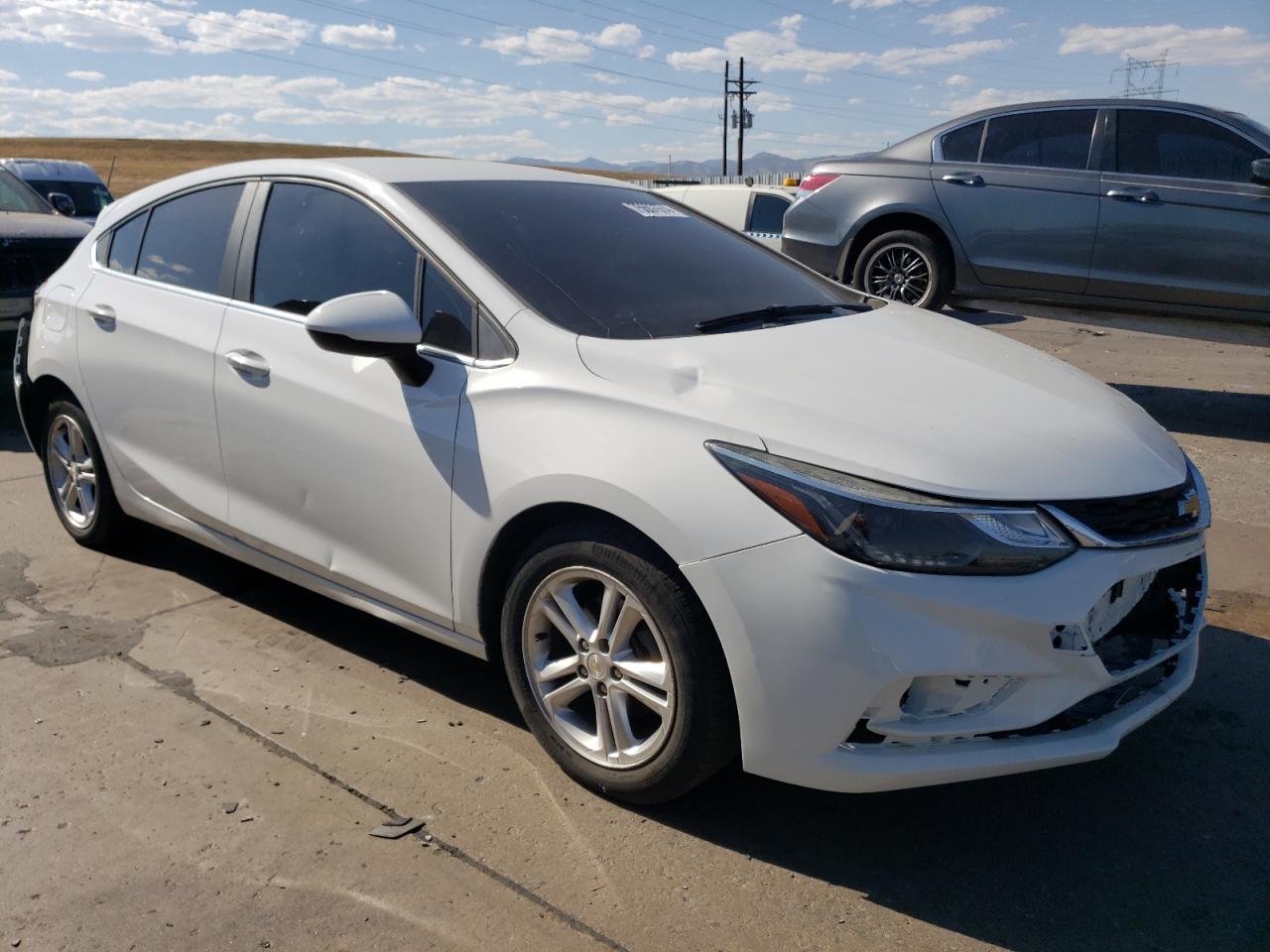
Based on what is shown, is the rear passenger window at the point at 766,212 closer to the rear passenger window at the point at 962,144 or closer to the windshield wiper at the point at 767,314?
Result: the rear passenger window at the point at 962,144

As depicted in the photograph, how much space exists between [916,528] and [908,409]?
0.41 m

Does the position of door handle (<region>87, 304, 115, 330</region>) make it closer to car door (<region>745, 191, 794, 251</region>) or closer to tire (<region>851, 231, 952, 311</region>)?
tire (<region>851, 231, 952, 311</region>)

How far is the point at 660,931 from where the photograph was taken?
2418 millimetres

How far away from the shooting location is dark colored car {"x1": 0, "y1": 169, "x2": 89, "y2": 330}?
762 cm

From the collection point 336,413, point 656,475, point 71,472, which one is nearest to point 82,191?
point 71,472

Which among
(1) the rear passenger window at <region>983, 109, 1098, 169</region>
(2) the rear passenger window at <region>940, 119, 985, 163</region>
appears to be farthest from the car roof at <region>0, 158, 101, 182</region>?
(1) the rear passenger window at <region>983, 109, 1098, 169</region>

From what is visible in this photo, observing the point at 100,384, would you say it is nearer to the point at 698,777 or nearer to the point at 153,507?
the point at 153,507

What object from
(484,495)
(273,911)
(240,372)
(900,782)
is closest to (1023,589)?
(900,782)

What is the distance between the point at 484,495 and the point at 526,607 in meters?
0.31

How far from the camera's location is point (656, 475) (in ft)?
8.46

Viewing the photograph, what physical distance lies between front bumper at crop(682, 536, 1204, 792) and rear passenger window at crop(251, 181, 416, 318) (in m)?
1.43

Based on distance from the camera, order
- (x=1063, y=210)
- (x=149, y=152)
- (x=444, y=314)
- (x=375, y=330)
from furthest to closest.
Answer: (x=149, y=152)
(x=1063, y=210)
(x=444, y=314)
(x=375, y=330)

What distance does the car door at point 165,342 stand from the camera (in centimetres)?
381

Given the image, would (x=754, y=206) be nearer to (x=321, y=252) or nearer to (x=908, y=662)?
(x=321, y=252)
